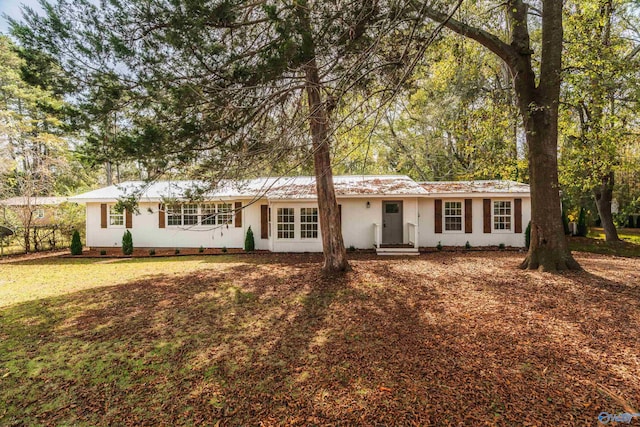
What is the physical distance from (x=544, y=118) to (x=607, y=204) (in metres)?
11.9

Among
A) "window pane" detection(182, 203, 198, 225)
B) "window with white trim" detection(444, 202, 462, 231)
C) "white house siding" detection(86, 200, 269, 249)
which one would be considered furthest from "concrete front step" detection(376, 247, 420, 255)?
"window pane" detection(182, 203, 198, 225)

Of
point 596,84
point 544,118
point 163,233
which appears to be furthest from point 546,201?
point 163,233

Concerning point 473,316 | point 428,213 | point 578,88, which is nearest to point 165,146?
point 473,316

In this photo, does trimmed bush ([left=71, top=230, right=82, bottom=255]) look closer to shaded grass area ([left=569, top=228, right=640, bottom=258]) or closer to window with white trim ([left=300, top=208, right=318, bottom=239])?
window with white trim ([left=300, top=208, right=318, bottom=239])

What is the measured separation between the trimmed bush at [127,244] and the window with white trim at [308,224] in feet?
25.2

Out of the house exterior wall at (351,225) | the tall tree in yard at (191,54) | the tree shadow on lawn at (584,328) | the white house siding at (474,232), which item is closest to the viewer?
the tree shadow on lawn at (584,328)

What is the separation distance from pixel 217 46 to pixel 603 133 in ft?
39.5

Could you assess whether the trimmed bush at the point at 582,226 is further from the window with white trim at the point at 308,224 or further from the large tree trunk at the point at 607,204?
the window with white trim at the point at 308,224

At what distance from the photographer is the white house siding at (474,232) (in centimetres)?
1326

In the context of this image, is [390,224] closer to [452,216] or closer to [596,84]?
[452,216]

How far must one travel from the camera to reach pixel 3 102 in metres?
22.4

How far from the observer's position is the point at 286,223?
1321cm

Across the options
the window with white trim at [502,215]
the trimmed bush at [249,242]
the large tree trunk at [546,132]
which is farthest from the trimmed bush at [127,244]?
the window with white trim at [502,215]

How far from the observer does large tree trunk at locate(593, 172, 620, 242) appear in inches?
582
